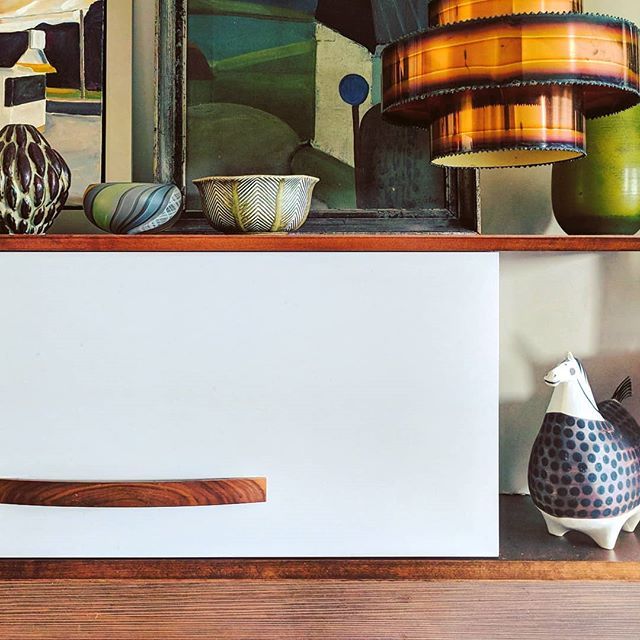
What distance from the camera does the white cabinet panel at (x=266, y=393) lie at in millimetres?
641

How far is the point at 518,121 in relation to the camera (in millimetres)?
577

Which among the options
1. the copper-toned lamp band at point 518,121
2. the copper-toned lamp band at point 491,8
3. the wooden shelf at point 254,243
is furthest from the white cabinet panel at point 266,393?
the copper-toned lamp band at point 491,8

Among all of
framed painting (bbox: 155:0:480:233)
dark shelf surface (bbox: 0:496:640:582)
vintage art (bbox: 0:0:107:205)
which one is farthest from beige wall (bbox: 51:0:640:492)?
vintage art (bbox: 0:0:107:205)

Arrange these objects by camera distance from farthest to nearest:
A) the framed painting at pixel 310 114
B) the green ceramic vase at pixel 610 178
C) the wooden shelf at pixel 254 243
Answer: the framed painting at pixel 310 114 < the green ceramic vase at pixel 610 178 < the wooden shelf at pixel 254 243

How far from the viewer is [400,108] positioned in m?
0.66

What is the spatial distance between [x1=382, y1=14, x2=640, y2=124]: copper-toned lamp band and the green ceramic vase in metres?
0.20

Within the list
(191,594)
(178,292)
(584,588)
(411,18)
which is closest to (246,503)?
(191,594)

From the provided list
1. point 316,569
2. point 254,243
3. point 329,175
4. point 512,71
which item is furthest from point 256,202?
point 316,569

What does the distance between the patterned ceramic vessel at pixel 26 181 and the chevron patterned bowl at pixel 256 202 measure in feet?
0.58

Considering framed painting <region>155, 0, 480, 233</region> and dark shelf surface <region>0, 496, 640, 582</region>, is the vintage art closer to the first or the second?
framed painting <region>155, 0, 480, 233</region>

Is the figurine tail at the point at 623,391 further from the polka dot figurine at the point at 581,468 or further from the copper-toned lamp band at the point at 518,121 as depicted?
the copper-toned lamp band at the point at 518,121

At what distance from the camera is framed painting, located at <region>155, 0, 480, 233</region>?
87 centimetres

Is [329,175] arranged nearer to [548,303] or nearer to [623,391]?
[548,303]

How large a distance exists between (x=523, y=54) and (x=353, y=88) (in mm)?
383
